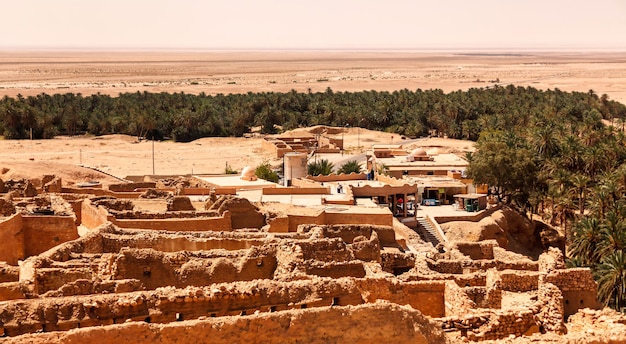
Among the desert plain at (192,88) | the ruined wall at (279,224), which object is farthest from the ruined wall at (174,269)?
the desert plain at (192,88)

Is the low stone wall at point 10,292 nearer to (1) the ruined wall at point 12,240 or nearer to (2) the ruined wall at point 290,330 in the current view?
(2) the ruined wall at point 290,330

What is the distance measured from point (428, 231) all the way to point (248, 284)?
25015 mm

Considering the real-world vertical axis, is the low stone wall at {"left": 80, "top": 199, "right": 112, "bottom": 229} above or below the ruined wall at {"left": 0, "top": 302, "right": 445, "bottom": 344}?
below

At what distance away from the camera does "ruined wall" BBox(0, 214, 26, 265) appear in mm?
21469

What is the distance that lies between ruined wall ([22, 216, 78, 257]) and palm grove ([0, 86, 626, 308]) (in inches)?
665

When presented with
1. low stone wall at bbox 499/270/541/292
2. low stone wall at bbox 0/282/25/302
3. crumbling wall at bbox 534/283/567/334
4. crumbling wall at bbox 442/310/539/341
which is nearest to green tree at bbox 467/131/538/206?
low stone wall at bbox 499/270/541/292

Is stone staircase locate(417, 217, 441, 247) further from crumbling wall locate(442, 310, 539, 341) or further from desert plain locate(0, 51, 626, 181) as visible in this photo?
crumbling wall locate(442, 310, 539, 341)

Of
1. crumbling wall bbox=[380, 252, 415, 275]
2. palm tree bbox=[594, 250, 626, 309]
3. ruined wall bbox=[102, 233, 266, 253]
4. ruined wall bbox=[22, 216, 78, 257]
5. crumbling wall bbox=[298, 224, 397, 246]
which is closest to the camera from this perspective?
ruined wall bbox=[102, 233, 266, 253]

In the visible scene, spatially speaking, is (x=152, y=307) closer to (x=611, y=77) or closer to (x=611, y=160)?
(x=611, y=160)

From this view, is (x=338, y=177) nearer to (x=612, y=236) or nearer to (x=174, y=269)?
(x=612, y=236)

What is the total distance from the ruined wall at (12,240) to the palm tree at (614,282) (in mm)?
17942

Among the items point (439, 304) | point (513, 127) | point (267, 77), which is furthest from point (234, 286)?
point (267, 77)

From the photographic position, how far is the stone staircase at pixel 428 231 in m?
37.0

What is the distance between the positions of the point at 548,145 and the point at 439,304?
35.2 m
